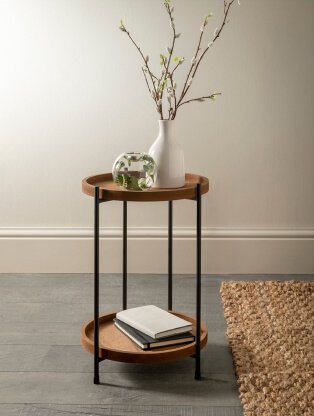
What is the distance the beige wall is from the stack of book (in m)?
1.22

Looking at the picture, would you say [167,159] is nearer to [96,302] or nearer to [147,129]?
[96,302]

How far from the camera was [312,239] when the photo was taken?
148 inches

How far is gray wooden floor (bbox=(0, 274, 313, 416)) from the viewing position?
221 centimetres

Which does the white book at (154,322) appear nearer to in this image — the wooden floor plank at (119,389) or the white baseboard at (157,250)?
the wooden floor plank at (119,389)

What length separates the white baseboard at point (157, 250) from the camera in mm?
3754

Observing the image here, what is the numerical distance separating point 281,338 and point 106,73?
5.35 feet

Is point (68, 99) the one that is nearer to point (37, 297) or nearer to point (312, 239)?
point (37, 297)

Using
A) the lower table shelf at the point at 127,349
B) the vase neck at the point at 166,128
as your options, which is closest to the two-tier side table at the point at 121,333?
the lower table shelf at the point at 127,349

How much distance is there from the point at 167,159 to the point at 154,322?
546mm

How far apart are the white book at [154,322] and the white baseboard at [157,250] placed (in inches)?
46.3

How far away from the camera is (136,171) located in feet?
7.68

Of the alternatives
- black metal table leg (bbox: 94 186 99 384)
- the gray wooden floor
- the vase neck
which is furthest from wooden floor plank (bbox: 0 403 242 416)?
the vase neck

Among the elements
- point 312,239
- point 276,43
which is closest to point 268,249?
point 312,239

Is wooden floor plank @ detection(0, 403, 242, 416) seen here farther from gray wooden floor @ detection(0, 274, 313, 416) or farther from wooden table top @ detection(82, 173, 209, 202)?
wooden table top @ detection(82, 173, 209, 202)
